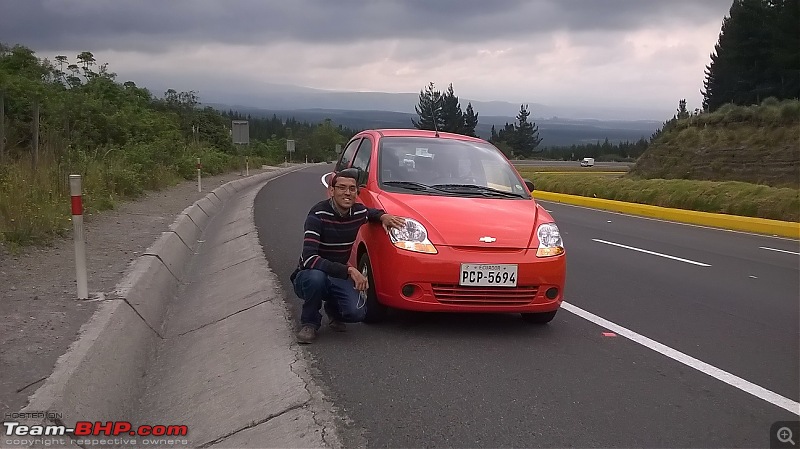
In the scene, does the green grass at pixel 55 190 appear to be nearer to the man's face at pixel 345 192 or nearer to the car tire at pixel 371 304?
the car tire at pixel 371 304

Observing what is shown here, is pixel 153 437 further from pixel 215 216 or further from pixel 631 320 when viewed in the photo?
pixel 215 216

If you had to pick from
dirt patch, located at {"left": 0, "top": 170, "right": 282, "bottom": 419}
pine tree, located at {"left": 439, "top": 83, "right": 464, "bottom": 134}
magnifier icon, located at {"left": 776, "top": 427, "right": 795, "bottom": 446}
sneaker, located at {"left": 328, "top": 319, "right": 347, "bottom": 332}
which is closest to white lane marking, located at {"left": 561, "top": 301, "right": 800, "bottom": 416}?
magnifier icon, located at {"left": 776, "top": 427, "right": 795, "bottom": 446}

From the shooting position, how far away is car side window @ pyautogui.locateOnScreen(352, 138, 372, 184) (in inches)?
282

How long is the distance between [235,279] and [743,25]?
52694 mm

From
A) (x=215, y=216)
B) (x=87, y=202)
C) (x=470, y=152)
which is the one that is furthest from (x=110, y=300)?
(x=215, y=216)

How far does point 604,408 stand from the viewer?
4.40 m

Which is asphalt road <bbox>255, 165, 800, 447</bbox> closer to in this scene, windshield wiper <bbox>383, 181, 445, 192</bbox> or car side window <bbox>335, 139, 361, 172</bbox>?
windshield wiper <bbox>383, 181, 445, 192</bbox>

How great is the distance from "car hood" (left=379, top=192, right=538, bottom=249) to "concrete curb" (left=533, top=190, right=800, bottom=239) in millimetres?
11647

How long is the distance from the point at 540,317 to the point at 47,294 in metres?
4.19

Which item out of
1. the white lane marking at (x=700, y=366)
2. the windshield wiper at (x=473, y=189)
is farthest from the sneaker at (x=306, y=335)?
the white lane marking at (x=700, y=366)

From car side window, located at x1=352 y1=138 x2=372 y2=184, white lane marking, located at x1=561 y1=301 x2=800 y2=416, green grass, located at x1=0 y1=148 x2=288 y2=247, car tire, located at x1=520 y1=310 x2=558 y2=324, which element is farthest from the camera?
green grass, located at x1=0 y1=148 x2=288 y2=247

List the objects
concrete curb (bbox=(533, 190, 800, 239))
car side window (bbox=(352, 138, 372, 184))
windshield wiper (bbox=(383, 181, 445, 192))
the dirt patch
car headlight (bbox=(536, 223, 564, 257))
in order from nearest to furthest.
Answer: the dirt patch
car headlight (bbox=(536, 223, 564, 257))
windshield wiper (bbox=(383, 181, 445, 192))
car side window (bbox=(352, 138, 372, 184))
concrete curb (bbox=(533, 190, 800, 239))

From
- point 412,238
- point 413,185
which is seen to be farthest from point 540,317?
point 413,185

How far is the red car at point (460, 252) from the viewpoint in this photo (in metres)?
5.63
